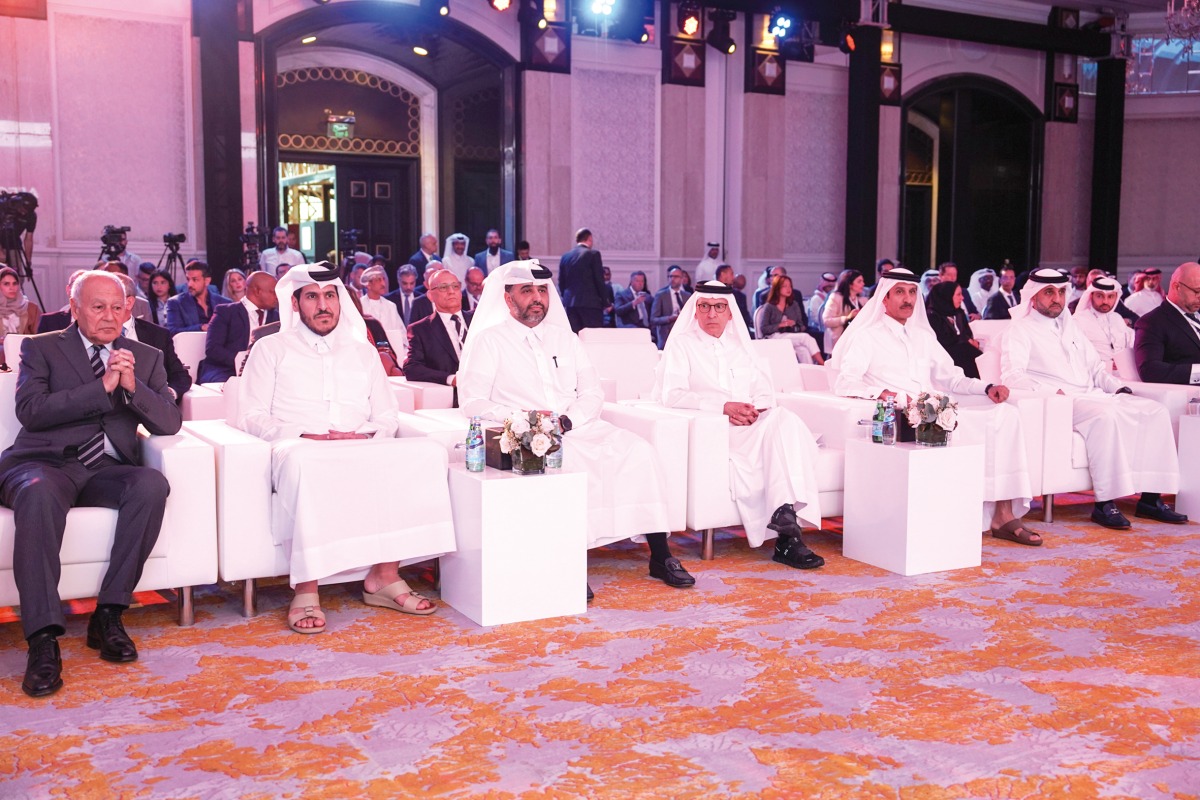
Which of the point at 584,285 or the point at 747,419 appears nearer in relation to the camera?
the point at 747,419

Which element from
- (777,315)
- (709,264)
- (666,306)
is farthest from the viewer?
(709,264)

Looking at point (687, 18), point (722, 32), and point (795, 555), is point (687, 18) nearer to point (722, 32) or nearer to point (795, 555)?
point (722, 32)

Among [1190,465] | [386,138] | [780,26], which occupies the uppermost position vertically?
[780,26]

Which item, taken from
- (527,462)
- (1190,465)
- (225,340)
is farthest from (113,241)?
(1190,465)

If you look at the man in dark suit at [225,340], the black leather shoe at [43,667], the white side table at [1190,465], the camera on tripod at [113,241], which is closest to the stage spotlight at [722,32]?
the camera on tripod at [113,241]

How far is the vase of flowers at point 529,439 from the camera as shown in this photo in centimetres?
431

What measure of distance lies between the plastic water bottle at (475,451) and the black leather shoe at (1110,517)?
3334 mm

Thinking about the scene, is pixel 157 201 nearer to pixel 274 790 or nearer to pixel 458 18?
pixel 458 18

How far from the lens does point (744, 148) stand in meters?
14.4

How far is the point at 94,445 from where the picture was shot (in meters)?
4.09

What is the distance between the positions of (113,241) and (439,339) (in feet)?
15.6

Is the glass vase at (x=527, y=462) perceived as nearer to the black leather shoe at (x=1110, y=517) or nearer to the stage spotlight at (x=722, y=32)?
the black leather shoe at (x=1110, y=517)

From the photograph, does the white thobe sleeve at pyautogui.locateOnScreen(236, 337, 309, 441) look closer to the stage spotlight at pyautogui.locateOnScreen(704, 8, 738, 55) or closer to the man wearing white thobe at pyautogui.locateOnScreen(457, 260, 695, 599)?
the man wearing white thobe at pyautogui.locateOnScreen(457, 260, 695, 599)

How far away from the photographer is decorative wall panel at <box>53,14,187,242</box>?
35.6 feet
